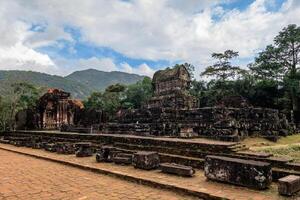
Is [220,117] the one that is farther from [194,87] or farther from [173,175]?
[194,87]

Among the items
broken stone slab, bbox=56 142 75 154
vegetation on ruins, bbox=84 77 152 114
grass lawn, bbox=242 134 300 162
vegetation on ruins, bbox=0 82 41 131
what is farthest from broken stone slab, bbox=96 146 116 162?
vegetation on ruins, bbox=84 77 152 114

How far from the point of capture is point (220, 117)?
12.8 meters

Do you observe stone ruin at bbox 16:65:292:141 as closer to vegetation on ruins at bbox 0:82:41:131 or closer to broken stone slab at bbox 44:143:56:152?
vegetation on ruins at bbox 0:82:41:131

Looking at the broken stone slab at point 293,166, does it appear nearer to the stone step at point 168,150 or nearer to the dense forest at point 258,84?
the stone step at point 168,150

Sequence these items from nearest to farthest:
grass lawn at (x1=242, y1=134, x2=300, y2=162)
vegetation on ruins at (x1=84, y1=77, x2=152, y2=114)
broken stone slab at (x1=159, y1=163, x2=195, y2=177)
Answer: broken stone slab at (x1=159, y1=163, x2=195, y2=177) → grass lawn at (x1=242, y1=134, x2=300, y2=162) → vegetation on ruins at (x1=84, y1=77, x2=152, y2=114)

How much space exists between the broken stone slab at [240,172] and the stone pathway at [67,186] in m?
1.02

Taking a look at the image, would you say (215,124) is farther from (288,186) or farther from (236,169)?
(288,186)

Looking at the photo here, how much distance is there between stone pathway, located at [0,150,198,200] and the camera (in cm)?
561

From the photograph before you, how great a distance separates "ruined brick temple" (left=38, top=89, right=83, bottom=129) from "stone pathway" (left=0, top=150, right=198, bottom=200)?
1507 cm

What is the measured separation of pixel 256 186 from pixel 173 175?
2.13m

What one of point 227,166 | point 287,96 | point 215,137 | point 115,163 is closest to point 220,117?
point 215,137

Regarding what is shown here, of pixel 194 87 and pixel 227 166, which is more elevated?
pixel 194 87

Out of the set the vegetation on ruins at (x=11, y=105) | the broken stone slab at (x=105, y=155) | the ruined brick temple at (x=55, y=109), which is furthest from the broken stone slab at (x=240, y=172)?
the vegetation on ruins at (x=11, y=105)

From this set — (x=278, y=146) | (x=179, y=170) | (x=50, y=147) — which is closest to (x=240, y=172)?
(x=179, y=170)
